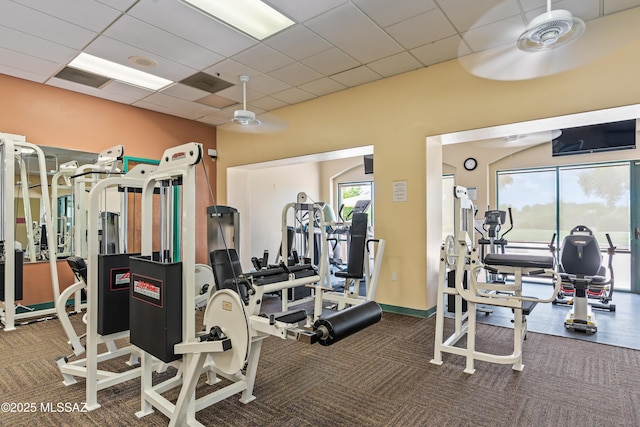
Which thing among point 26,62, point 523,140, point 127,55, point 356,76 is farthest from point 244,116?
point 523,140

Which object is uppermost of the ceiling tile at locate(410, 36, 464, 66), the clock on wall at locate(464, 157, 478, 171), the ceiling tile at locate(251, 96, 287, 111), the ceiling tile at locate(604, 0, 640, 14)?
the ceiling tile at locate(410, 36, 464, 66)

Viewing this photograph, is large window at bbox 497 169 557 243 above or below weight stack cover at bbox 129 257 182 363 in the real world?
above

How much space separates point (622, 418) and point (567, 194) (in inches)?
206

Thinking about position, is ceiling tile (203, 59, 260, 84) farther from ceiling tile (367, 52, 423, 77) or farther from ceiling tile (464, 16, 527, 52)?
ceiling tile (464, 16, 527, 52)

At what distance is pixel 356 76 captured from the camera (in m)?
4.68

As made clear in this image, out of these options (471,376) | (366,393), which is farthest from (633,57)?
(366,393)

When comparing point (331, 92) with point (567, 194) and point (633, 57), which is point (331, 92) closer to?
point (633, 57)

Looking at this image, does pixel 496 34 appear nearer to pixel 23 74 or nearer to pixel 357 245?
pixel 357 245

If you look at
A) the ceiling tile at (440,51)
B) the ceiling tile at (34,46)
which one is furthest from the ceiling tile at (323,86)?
the ceiling tile at (34,46)

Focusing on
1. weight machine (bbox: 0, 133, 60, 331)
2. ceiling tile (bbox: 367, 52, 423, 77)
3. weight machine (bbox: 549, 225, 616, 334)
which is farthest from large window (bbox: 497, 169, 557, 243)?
weight machine (bbox: 0, 133, 60, 331)

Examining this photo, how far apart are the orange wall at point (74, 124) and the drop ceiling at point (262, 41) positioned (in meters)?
0.23

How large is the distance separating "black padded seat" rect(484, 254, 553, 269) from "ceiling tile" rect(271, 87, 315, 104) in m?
3.40

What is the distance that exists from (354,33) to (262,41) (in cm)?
94

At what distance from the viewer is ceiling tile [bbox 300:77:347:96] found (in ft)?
15.8
